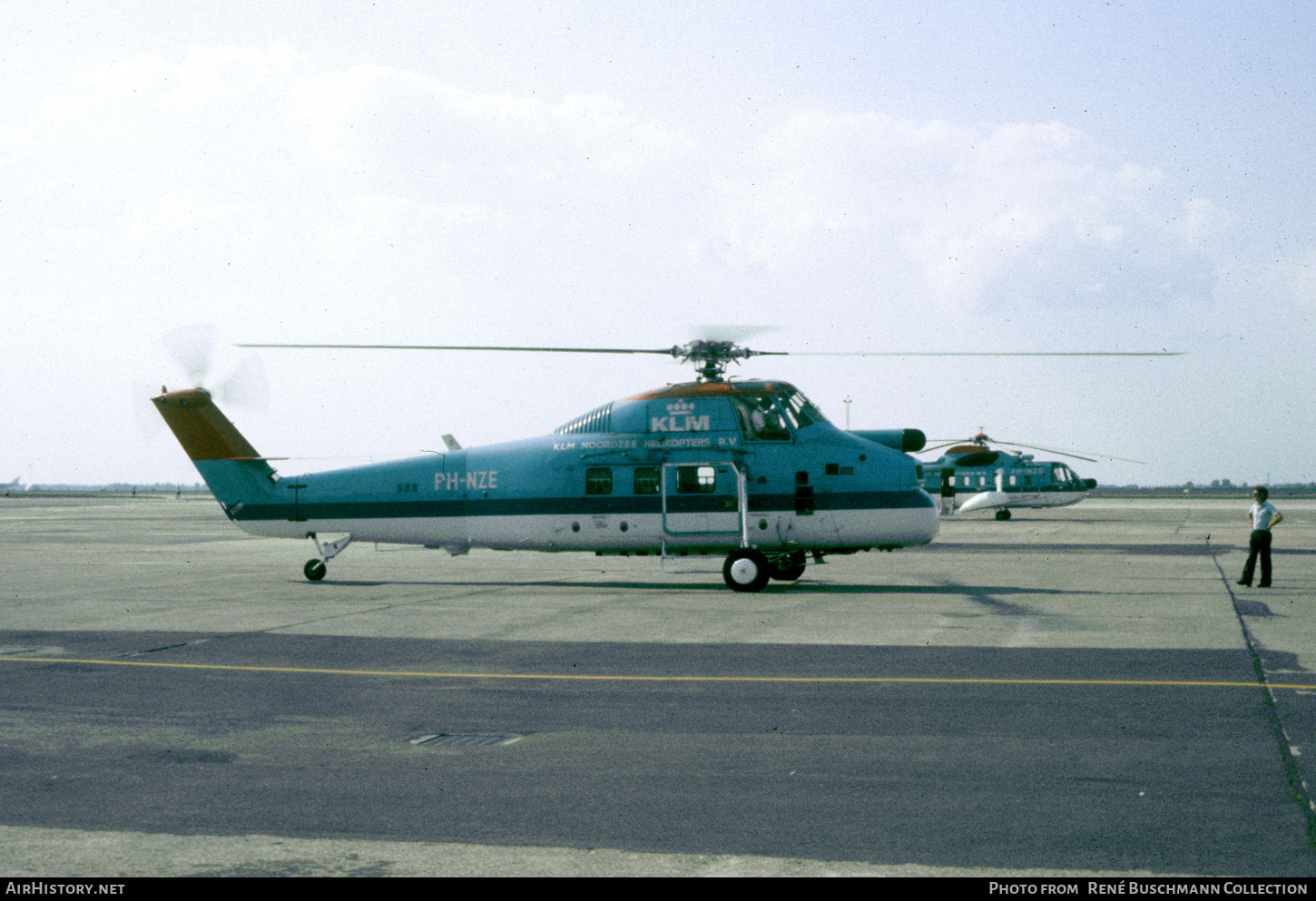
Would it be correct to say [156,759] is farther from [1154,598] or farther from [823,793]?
[1154,598]

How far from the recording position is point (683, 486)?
20875 millimetres

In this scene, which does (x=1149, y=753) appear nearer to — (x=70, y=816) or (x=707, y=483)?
(x=70, y=816)

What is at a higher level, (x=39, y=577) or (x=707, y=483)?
(x=707, y=483)

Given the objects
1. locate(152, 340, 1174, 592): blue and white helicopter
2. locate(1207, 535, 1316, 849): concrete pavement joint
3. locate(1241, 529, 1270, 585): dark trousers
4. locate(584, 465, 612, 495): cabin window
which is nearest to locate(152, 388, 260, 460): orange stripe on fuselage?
locate(152, 340, 1174, 592): blue and white helicopter

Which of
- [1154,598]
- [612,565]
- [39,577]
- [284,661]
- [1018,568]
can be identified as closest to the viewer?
[284,661]

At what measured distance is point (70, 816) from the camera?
6250 mm

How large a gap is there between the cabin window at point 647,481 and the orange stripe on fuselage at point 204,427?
9.05 m

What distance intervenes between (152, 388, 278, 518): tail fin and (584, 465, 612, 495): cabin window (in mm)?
7797

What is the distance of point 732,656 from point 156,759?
20.9ft

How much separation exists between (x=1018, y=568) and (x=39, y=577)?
21.5m

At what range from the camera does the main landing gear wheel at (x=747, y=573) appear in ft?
65.4

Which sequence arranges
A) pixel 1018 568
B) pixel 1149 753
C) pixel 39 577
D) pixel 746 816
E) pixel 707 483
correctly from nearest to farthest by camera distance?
1. pixel 746 816
2. pixel 1149 753
3. pixel 707 483
4. pixel 39 577
5. pixel 1018 568

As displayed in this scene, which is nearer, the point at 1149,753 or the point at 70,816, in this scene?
the point at 70,816

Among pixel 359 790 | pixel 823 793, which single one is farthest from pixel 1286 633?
pixel 359 790
